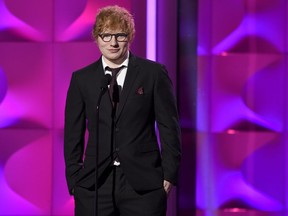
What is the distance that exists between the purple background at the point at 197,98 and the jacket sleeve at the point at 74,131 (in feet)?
2.91

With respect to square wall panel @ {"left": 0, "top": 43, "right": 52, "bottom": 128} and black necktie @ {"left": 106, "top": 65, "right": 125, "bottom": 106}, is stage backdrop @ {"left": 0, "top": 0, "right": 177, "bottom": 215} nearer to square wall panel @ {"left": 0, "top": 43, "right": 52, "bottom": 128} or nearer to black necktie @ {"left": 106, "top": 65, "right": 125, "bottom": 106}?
square wall panel @ {"left": 0, "top": 43, "right": 52, "bottom": 128}

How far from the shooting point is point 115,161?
2.38m

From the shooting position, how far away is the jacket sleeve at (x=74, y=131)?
98.5 inches

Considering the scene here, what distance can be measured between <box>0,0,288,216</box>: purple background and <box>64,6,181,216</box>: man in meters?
0.93

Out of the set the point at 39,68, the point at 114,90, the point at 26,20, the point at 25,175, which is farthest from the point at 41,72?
the point at 114,90

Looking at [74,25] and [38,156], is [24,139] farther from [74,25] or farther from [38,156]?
[74,25]

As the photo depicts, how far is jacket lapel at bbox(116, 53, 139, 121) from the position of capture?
237 cm

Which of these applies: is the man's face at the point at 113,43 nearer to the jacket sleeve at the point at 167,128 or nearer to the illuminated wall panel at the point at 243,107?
the jacket sleeve at the point at 167,128

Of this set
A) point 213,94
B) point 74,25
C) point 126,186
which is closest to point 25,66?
point 74,25

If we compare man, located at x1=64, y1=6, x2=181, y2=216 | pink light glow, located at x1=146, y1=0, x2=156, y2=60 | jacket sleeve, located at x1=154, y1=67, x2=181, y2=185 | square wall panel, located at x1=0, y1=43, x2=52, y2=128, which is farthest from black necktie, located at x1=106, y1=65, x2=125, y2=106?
square wall panel, located at x1=0, y1=43, x2=52, y2=128

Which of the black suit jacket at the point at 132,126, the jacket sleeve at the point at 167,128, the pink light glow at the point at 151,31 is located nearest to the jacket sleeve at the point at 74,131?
the black suit jacket at the point at 132,126

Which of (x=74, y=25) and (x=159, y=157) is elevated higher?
(x=74, y=25)

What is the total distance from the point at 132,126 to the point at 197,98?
1.10 meters

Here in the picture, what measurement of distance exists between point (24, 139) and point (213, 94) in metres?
1.10
